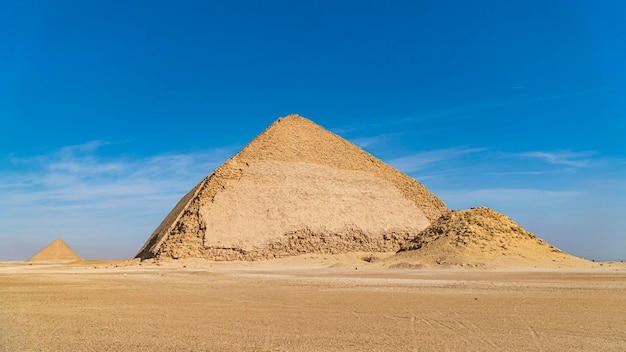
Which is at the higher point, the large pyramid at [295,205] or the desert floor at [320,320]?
the large pyramid at [295,205]

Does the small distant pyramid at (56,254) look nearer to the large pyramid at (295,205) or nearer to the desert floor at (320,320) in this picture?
the large pyramid at (295,205)

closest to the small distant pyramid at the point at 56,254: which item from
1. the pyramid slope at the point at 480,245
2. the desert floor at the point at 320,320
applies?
the pyramid slope at the point at 480,245

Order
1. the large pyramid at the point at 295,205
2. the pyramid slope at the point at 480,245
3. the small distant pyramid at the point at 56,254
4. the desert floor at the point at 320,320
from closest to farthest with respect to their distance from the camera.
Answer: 1. the desert floor at the point at 320,320
2. the pyramid slope at the point at 480,245
3. the large pyramid at the point at 295,205
4. the small distant pyramid at the point at 56,254

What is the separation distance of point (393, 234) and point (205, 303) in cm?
3204

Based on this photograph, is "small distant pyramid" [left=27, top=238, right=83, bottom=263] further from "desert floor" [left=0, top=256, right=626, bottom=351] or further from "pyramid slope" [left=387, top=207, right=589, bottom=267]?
"desert floor" [left=0, top=256, right=626, bottom=351]

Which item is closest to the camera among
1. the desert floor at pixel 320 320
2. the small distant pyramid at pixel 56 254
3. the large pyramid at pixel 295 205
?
the desert floor at pixel 320 320

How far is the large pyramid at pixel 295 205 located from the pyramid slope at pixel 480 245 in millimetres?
9138

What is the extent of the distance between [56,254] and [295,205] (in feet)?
139

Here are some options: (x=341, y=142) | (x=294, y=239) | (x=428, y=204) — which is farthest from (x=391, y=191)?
(x=294, y=239)

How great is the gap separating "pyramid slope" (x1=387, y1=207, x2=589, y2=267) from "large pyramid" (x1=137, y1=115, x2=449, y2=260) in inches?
360

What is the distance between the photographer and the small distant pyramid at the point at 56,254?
63.9m

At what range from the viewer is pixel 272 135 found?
4900 centimetres

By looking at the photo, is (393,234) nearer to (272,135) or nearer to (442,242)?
(442,242)

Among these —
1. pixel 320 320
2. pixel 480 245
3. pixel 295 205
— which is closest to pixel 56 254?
pixel 295 205
